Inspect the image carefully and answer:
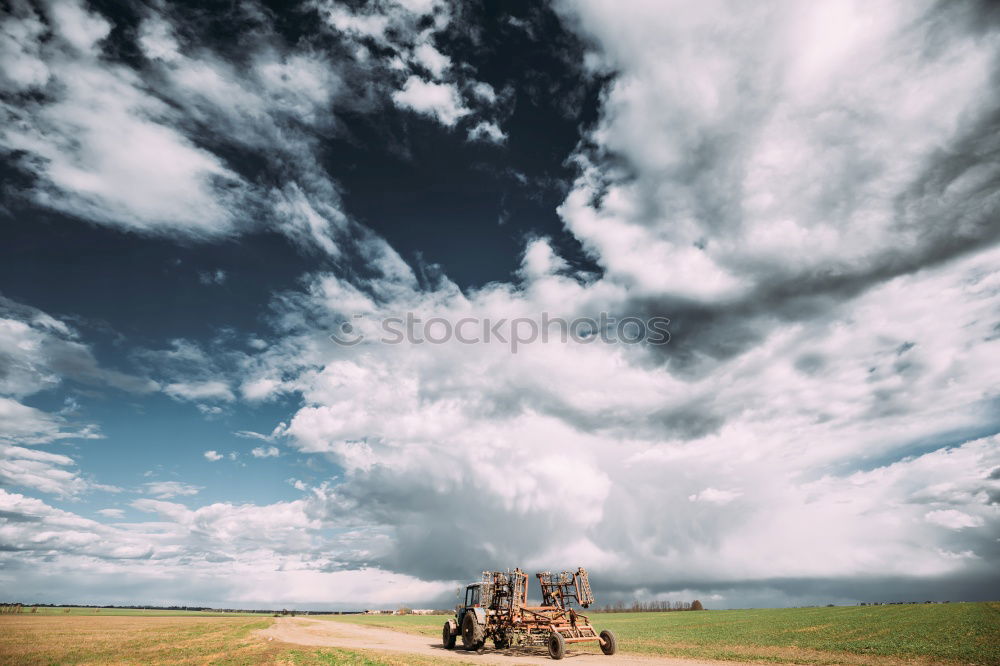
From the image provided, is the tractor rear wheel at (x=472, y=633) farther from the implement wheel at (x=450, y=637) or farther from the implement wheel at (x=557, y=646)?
the implement wheel at (x=557, y=646)

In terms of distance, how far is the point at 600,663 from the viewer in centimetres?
2819

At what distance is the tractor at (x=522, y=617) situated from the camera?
1347 inches

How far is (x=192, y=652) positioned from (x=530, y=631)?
22.7 m

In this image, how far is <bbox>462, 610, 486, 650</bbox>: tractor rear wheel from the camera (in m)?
36.4

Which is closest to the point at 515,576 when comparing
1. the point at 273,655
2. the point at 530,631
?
the point at 530,631

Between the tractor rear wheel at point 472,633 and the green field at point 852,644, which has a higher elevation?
the tractor rear wheel at point 472,633

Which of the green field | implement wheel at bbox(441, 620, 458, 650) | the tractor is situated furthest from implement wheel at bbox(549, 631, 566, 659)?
implement wheel at bbox(441, 620, 458, 650)

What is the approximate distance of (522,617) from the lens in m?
35.8

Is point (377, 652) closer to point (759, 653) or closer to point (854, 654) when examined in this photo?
point (759, 653)

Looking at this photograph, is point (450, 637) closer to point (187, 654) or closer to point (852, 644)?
point (187, 654)

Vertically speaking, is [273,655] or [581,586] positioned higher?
[581,586]

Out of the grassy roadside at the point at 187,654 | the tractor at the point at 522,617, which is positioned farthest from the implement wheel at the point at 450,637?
the grassy roadside at the point at 187,654

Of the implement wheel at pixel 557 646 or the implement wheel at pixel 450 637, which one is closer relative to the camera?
the implement wheel at pixel 557 646

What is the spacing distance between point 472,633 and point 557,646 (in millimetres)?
8711
